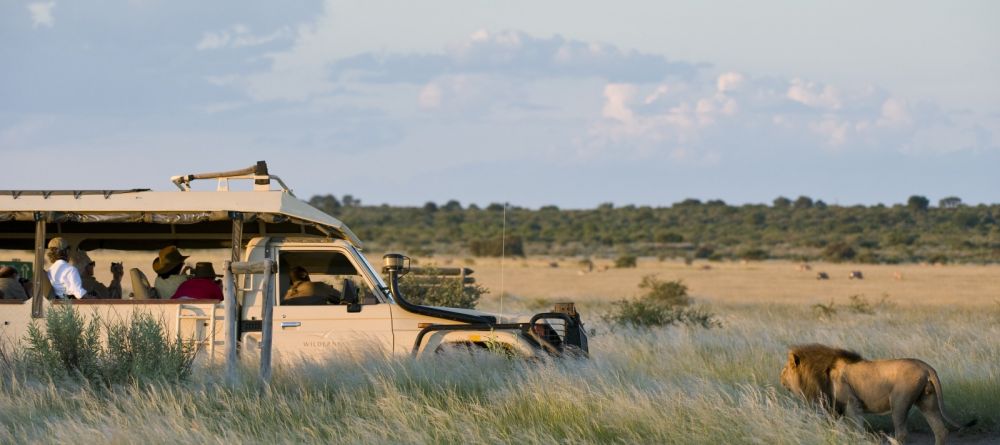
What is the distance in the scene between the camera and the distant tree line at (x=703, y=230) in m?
66.2

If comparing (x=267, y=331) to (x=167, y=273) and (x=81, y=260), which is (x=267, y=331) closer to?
(x=167, y=273)

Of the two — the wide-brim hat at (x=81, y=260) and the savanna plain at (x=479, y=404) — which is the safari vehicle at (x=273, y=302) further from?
the wide-brim hat at (x=81, y=260)

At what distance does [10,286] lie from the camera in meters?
11.6

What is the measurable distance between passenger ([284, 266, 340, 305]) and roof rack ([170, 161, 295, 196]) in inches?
30.6

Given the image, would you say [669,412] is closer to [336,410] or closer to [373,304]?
[336,410]

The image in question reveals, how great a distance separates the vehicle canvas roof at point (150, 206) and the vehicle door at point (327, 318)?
0.58m

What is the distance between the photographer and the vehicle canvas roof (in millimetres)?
10617

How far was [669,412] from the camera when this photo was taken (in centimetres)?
882

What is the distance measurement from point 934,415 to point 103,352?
21.5 ft

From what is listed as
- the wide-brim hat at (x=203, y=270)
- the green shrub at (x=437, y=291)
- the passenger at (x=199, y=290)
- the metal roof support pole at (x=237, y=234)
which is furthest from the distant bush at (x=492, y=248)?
→ the metal roof support pole at (x=237, y=234)

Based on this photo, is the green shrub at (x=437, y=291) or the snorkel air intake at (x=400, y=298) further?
the green shrub at (x=437, y=291)

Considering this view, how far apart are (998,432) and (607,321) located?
10522 mm

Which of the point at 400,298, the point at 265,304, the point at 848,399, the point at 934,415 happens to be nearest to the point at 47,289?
the point at 265,304

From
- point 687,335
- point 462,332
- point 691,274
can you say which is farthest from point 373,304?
point 691,274
